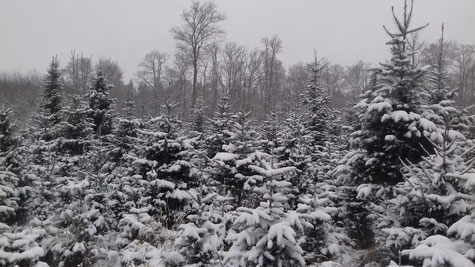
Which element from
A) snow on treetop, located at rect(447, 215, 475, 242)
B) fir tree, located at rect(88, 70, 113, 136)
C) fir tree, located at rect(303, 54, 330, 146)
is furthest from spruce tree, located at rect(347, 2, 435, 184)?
fir tree, located at rect(88, 70, 113, 136)

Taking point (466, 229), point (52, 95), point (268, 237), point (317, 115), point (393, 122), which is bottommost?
point (268, 237)

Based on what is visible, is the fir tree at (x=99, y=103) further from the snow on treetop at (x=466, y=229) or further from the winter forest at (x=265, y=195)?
the snow on treetop at (x=466, y=229)

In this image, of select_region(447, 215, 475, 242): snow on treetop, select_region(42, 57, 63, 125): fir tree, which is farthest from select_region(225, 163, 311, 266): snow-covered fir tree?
select_region(42, 57, 63, 125): fir tree

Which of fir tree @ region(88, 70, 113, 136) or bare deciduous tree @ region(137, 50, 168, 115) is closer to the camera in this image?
fir tree @ region(88, 70, 113, 136)

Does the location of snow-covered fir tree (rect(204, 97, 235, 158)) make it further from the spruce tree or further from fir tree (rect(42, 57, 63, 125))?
fir tree (rect(42, 57, 63, 125))

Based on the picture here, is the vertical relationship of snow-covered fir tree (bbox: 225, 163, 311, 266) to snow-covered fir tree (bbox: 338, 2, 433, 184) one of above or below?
below

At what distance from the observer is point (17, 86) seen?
4150cm

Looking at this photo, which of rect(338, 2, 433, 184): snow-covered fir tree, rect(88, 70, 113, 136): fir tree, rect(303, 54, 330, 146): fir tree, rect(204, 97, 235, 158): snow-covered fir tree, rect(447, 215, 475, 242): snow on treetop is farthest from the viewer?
rect(303, 54, 330, 146): fir tree

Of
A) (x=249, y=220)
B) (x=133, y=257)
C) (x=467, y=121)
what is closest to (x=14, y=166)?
(x=133, y=257)

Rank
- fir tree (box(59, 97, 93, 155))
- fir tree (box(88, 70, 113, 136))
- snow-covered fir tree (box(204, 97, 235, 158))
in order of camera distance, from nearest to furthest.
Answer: snow-covered fir tree (box(204, 97, 235, 158))
fir tree (box(59, 97, 93, 155))
fir tree (box(88, 70, 113, 136))

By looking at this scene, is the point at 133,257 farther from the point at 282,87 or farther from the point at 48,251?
the point at 282,87

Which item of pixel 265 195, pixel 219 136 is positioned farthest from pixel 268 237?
pixel 219 136

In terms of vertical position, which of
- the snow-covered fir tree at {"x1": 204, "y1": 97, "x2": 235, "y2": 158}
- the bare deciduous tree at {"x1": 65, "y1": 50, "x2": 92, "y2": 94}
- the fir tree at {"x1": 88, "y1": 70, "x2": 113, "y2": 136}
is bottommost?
the snow-covered fir tree at {"x1": 204, "y1": 97, "x2": 235, "y2": 158}

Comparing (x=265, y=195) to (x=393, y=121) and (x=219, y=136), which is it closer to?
(x=393, y=121)
